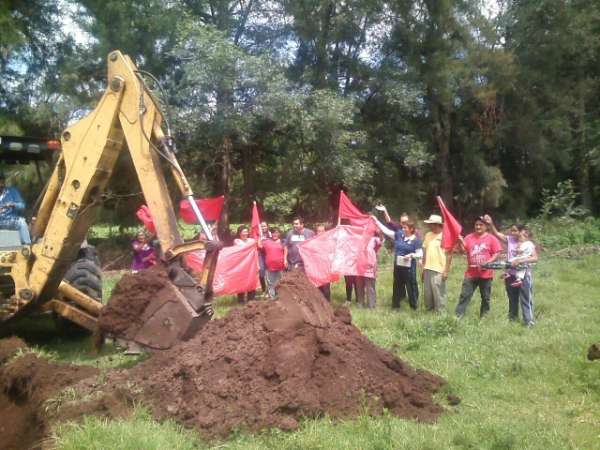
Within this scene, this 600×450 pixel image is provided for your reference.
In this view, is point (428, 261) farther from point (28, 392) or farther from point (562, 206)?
point (562, 206)

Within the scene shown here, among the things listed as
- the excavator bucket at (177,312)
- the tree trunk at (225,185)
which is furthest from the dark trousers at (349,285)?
the tree trunk at (225,185)

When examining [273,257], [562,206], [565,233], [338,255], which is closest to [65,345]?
[273,257]

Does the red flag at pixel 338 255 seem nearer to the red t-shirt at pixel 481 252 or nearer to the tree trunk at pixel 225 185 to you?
the red t-shirt at pixel 481 252

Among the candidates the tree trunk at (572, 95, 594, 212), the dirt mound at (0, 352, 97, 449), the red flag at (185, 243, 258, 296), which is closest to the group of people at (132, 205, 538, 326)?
the red flag at (185, 243, 258, 296)

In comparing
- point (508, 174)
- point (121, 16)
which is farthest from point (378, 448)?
point (508, 174)

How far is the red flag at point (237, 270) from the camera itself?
1274 centimetres

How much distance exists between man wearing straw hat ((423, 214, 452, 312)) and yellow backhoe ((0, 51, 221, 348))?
5.26 m

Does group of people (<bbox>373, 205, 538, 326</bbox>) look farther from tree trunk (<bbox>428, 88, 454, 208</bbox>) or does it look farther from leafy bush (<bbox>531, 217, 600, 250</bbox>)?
tree trunk (<bbox>428, 88, 454, 208</bbox>)

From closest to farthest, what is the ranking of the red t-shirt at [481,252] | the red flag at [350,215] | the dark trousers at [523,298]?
the dark trousers at [523,298] < the red t-shirt at [481,252] < the red flag at [350,215]

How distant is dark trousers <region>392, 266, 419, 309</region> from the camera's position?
1178 centimetres

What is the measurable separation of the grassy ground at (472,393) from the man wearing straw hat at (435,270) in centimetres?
34

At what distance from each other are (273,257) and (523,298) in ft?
15.9

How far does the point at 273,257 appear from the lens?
12852 mm

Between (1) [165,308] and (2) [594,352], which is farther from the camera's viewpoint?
(2) [594,352]
